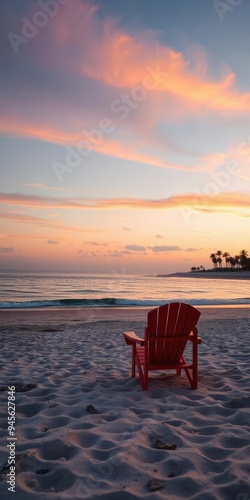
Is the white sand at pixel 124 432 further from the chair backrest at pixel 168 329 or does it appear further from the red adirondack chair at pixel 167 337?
the chair backrest at pixel 168 329

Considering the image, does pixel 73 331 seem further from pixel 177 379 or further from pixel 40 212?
pixel 40 212

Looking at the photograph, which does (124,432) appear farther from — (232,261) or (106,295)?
(232,261)

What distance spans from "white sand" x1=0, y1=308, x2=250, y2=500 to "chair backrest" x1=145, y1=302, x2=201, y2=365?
0.42 metres

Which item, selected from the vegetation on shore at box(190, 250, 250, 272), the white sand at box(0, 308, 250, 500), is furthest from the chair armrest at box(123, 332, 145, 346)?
the vegetation on shore at box(190, 250, 250, 272)

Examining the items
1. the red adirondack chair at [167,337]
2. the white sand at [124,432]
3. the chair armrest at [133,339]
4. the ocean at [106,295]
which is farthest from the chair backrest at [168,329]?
the ocean at [106,295]

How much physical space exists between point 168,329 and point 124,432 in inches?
59.1

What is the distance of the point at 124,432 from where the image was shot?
301 cm

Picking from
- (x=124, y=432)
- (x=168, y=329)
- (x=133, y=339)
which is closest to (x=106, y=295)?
(x=133, y=339)

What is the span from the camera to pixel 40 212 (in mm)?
19797

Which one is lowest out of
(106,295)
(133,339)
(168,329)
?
(106,295)

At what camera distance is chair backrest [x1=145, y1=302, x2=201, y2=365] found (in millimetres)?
4203

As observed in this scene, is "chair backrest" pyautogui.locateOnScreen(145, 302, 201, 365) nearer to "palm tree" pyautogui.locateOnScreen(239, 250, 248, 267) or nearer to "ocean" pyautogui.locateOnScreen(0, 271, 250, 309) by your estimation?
"ocean" pyautogui.locateOnScreen(0, 271, 250, 309)

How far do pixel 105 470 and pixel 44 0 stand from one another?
25.7 ft

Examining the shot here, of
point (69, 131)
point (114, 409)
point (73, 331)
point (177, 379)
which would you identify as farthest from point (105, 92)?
point (114, 409)
